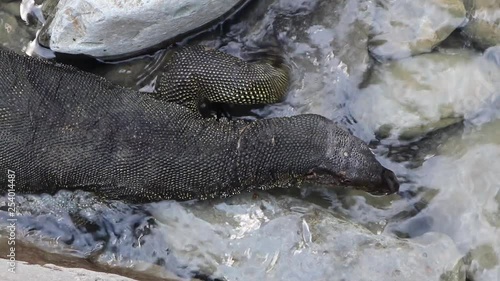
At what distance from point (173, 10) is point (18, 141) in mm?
1436

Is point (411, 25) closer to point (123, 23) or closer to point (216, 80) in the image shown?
point (216, 80)

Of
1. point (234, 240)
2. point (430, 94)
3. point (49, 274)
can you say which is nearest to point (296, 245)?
point (234, 240)

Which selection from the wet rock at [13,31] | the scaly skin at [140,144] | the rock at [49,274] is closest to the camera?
the rock at [49,274]

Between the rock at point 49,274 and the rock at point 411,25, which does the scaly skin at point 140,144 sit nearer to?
the rock at point 49,274

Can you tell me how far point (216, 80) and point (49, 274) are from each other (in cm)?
188

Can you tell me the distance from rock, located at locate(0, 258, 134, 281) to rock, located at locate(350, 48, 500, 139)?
226 centimetres

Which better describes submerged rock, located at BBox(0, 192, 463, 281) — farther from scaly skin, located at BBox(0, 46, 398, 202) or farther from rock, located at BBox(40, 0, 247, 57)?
rock, located at BBox(40, 0, 247, 57)

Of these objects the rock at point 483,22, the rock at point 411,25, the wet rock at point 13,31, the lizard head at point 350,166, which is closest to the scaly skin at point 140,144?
the lizard head at point 350,166

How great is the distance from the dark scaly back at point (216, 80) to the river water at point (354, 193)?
0.20 m

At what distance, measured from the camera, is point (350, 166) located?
4.48 m

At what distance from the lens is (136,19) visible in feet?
14.8

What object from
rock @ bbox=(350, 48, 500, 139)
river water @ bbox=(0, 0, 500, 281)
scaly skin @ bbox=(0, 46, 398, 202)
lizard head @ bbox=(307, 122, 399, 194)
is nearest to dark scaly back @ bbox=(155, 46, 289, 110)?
river water @ bbox=(0, 0, 500, 281)

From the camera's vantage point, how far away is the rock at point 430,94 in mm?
4824

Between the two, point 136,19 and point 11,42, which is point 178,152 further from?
point 11,42
